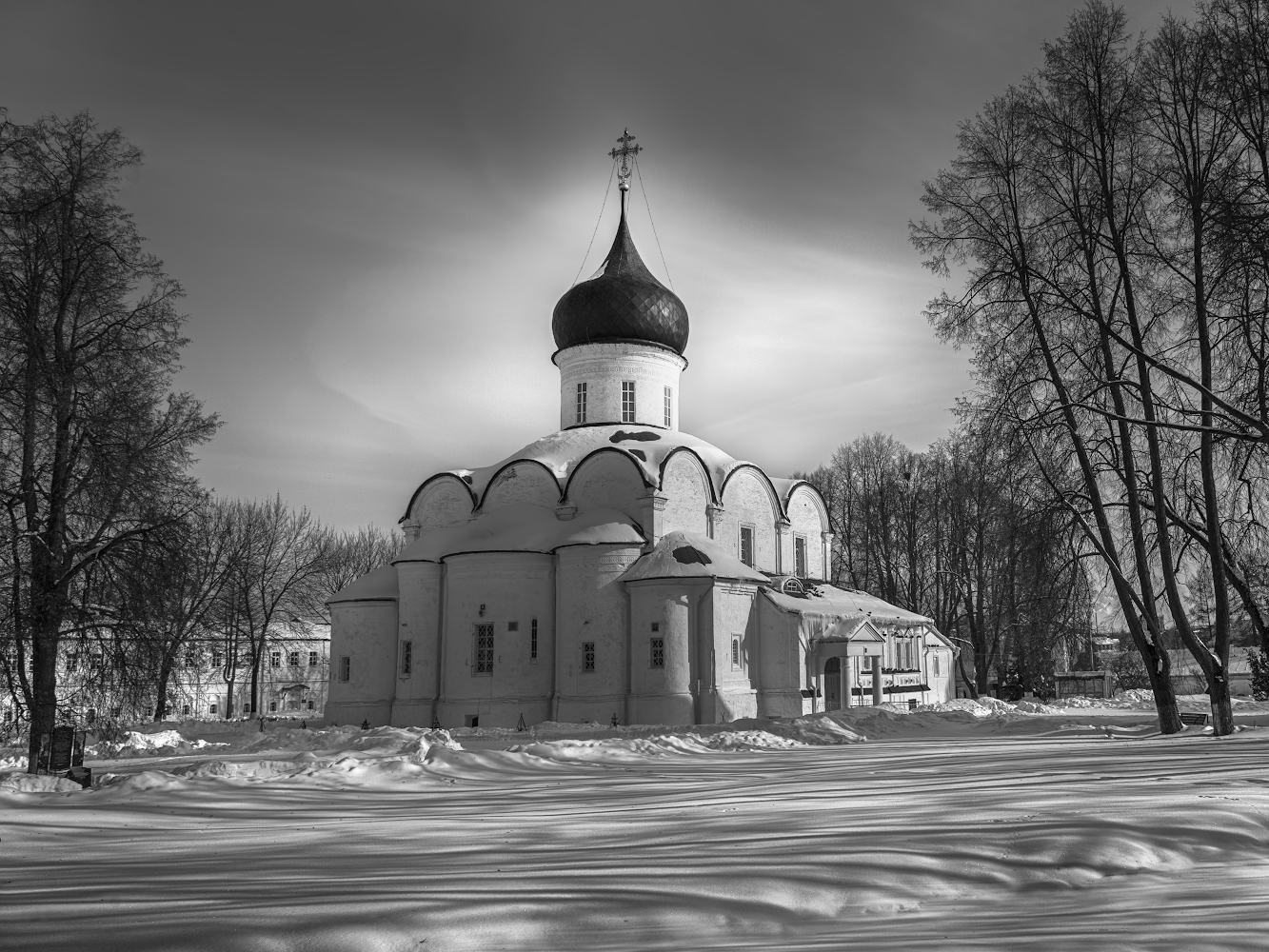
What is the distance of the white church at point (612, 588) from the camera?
82.5ft

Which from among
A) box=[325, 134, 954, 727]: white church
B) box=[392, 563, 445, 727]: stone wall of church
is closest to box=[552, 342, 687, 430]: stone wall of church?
box=[325, 134, 954, 727]: white church

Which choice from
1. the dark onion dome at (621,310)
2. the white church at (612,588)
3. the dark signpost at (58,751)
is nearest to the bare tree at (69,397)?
the dark signpost at (58,751)

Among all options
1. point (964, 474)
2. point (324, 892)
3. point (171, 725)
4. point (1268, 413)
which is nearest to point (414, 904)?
point (324, 892)

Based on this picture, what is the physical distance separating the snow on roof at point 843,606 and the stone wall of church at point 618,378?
6.47 m

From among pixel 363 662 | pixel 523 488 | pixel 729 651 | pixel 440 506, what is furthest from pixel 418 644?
pixel 729 651

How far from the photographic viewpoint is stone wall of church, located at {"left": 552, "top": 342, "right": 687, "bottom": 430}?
100ft

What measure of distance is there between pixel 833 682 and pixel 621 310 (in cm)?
1183

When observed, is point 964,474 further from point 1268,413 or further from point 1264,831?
point 1264,831

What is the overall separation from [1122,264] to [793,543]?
49.8 ft

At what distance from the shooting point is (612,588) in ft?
84.1

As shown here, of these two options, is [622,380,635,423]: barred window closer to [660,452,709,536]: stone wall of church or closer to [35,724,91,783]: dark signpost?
[660,452,709,536]: stone wall of church

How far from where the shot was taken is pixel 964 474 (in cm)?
3594

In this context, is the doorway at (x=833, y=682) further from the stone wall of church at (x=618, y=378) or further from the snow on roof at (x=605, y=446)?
the stone wall of church at (x=618, y=378)

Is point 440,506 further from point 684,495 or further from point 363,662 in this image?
point 684,495
